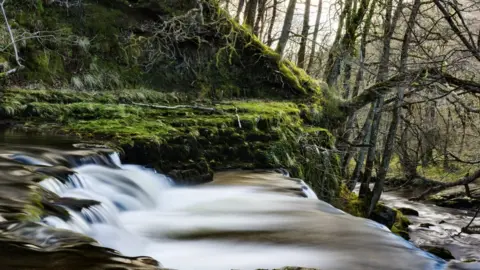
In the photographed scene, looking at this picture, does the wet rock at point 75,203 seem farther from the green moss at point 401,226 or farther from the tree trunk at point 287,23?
the tree trunk at point 287,23

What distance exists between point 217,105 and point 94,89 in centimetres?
279

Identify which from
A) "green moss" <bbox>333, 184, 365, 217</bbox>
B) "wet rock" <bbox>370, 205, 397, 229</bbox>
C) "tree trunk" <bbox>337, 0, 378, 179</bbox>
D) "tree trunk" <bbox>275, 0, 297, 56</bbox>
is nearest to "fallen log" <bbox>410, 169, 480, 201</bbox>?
"green moss" <bbox>333, 184, 365, 217</bbox>

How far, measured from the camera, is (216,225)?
220 inches

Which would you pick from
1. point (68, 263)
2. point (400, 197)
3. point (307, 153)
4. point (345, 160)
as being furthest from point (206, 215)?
point (400, 197)

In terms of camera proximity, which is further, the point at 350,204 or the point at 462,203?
the point at 462,203

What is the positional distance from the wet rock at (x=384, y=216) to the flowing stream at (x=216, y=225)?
4475 mm

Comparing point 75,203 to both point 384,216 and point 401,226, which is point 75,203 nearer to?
point 384,216

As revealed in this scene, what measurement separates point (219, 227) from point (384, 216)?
→ 687 cm

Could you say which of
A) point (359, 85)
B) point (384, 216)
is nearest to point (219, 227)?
point (384, 216)

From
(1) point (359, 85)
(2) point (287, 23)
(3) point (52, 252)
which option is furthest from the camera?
(1) point (359, 85)

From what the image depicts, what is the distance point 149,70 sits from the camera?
37.7 ft

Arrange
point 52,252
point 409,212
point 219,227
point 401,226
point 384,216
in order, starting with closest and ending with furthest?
1. point 52,252
2. point 219,227
3. point 384,216
4. point 401,226
5. point 409,212

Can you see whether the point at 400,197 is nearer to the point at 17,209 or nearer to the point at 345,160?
the point at 345,160

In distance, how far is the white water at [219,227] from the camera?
4.32 metres
